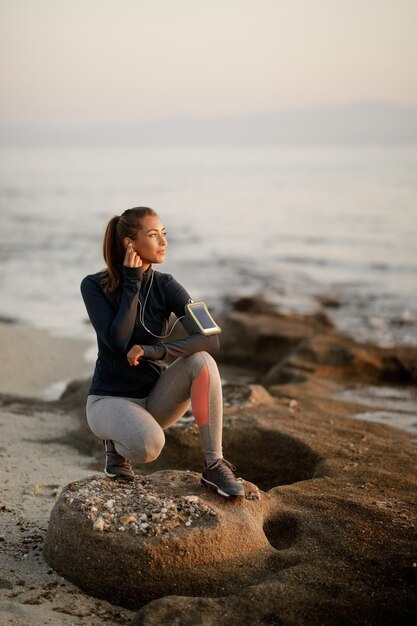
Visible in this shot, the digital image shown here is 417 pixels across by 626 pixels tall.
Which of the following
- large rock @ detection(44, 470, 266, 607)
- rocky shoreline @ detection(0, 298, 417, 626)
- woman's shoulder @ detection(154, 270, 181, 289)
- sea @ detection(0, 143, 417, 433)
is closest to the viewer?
rocky shoreline @ detection(0, 298, 417, 626)

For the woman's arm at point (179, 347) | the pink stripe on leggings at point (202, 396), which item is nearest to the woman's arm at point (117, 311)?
the woman's arm at point (179, 347)

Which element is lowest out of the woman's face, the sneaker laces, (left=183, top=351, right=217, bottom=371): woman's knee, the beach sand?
the beach sand

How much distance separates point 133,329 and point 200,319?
396mm

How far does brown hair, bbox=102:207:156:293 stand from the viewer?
15.3ft

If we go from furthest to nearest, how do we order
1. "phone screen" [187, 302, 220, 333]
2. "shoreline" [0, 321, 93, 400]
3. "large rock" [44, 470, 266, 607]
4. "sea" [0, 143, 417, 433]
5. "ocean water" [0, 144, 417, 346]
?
"ocean water" [0, 144, 417, 346], "sea" [0, 143, 417, 433], "shoreline" [0, 321, 93, 400], "phone screen" [187, 302, 220, 333], "large rock" [44, 470, 266, 607]

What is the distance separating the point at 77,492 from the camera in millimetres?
4375

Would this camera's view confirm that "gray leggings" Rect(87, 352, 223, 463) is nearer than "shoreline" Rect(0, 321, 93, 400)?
Yes

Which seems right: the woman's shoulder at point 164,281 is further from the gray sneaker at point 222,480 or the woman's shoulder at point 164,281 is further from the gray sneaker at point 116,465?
the gray sneaker at point 222,480

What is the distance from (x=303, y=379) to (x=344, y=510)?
461cm

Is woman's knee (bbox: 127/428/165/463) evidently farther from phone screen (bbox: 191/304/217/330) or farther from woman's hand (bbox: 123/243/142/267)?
woman's hand (bbox: 123/243/142/267)

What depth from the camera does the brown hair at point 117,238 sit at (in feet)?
15.3

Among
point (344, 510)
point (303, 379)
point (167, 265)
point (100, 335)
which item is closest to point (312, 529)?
point (344, 510)

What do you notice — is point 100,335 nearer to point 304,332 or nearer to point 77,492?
point 77,492

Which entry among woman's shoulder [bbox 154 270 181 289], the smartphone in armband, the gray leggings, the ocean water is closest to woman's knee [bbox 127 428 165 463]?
the gray leggings
